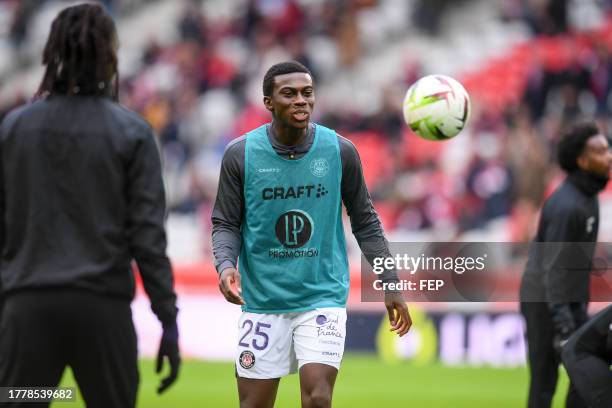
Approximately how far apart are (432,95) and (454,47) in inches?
538

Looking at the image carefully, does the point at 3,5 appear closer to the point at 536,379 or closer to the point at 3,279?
the point at 536,379

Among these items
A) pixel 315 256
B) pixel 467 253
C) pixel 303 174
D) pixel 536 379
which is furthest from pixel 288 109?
pixel 467 253

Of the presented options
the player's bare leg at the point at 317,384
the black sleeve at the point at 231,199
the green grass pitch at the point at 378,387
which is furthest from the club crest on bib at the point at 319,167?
the green grass pitch at the point at 378,387

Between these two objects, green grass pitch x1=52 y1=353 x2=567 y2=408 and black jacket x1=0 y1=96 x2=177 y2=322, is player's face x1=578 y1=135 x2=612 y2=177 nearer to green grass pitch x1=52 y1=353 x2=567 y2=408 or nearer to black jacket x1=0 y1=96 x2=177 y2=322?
green grass pitch x1=52 y1=353 x2=567 y2=408

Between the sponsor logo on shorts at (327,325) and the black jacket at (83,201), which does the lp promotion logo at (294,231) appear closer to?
the sponsor logo on shorts at (327,325)

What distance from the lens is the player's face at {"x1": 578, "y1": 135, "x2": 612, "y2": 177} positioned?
8.08 metres

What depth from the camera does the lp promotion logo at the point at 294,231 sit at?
652cm

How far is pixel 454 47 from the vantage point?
838 inches

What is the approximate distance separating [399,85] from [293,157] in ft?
44.1

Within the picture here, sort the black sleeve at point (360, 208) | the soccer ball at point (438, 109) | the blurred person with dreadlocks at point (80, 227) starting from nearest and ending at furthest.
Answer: the blurred person with dreadlocks at point (80, 227) → the black sleeve at point (360, 208) → the soccer ball at point (438, 109)

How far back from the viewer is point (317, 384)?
6250mm

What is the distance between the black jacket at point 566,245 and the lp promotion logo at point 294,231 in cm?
214

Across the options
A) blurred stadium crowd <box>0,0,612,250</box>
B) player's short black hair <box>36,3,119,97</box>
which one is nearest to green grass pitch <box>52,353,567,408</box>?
blurred stadium crowd <box>0,0,612,250</box>

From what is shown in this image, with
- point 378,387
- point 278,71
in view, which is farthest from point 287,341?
point 378,387
